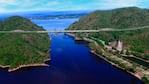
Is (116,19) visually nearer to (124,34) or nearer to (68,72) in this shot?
(124,34)

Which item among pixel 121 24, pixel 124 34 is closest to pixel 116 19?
pixel 121 24

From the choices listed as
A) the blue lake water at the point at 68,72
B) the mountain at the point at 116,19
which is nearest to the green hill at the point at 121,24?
the mountain at the point at 116,19

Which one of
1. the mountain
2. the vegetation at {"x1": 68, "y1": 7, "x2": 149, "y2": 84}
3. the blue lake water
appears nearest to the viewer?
the blue lake water

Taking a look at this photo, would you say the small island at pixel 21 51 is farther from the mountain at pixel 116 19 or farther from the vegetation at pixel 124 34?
the mountain at pixel 116 19

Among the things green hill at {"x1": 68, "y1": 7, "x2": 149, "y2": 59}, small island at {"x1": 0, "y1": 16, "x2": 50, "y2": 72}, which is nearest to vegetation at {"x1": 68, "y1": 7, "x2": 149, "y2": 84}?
green hill at {"x1": 68, "y1": 7, "x2": 149, "y2": 59}

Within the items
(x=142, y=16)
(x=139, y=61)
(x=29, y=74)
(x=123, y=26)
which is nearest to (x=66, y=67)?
(x=29, y=74)

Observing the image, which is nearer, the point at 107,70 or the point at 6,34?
the point at 107,70

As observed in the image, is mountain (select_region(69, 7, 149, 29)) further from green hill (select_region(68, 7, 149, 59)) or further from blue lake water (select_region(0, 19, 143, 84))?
blue lake water (select_region(0, 19, 143, 84))

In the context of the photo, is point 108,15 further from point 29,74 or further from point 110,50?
point 29,74
